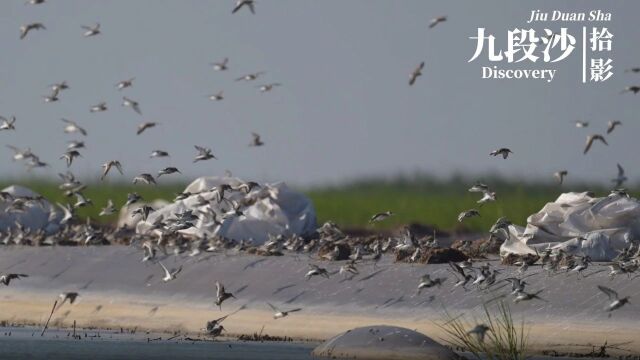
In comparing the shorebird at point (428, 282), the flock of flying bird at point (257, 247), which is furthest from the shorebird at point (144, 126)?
the shorebird at point (428, 282)

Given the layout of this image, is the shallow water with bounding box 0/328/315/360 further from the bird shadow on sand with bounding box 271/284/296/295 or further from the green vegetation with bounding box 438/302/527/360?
the bird shadow on sand with bounding box 271/284/296/295

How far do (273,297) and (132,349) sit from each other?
13.9ft

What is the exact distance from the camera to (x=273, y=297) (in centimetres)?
3058

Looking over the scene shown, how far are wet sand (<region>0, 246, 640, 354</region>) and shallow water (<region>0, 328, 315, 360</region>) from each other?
121cm

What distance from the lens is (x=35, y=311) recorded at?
104 ft

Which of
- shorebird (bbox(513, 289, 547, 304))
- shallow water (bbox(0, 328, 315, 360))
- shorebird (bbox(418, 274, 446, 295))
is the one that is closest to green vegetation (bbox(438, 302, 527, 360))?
shorebird (bbox(513, 289, 547, 304))

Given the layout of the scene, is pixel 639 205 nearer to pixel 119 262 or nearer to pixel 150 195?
pixel 119 262

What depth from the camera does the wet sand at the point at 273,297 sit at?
2705 centimetres

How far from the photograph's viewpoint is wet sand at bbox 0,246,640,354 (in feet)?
88.7

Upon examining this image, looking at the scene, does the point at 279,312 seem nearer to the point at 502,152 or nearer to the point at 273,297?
the point at 273,297

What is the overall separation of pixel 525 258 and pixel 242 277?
519 centimetres

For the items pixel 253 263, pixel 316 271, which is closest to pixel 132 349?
pixel 316 271

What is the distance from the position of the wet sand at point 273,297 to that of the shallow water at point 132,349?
1208mm

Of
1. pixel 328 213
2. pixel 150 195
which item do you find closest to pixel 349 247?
pixel 328 213
